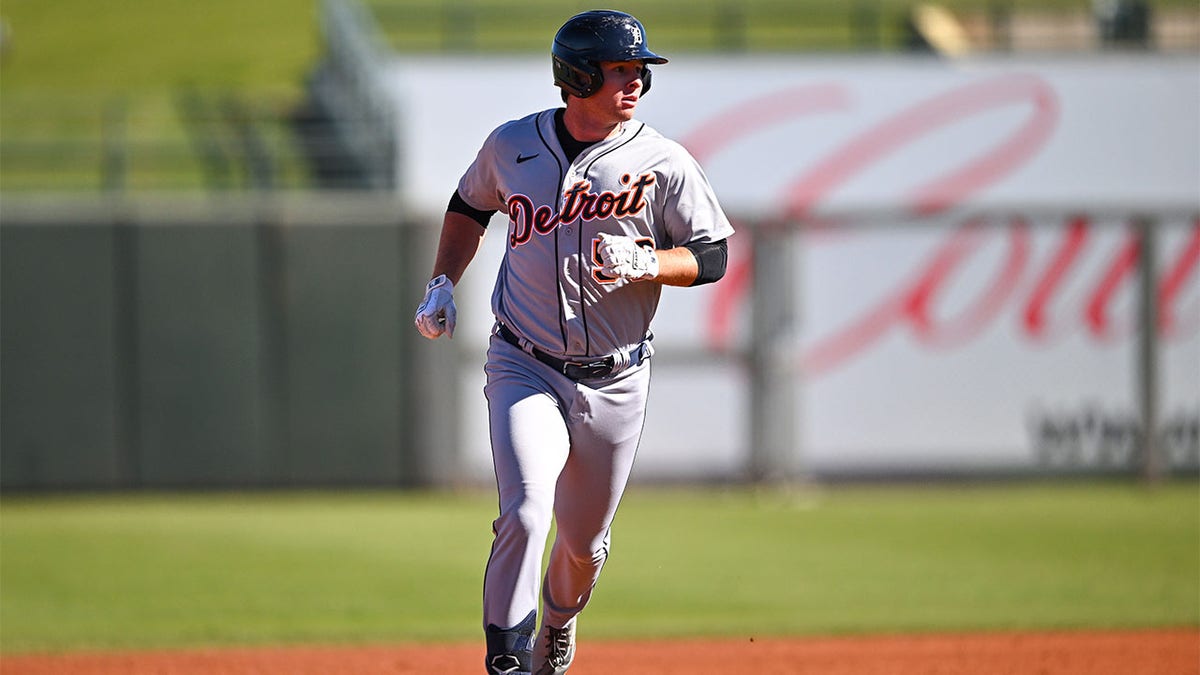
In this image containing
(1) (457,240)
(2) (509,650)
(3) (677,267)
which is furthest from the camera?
(1) (457,240)

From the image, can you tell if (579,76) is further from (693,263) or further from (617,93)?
(693,263)

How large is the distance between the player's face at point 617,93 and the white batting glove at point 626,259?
0.41 m

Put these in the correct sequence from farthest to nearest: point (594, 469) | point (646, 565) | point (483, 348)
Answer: point (483, 348)
point (646, 565)
point (594, 469)

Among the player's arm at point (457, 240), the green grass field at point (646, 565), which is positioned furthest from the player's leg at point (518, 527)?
the green grass field at point (646, 565)

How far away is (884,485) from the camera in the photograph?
538 inches

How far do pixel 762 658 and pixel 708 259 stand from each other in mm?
2179

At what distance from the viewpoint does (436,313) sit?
4805 mm

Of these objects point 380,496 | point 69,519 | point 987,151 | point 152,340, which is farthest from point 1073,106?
point 69,519

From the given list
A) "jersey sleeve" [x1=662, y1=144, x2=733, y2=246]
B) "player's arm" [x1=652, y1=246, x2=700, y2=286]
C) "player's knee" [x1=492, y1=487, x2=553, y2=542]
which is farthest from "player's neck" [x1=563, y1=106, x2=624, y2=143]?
"player's knee" [x1=492, y1=487, x2=553, y2=542]

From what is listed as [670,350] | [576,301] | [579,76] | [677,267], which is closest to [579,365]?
[576,301]

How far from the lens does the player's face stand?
4.76 metres

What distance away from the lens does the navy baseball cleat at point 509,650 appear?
14.8ft

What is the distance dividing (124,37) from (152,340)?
13.3m

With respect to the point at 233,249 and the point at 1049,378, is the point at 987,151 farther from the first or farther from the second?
the point at 233,249
